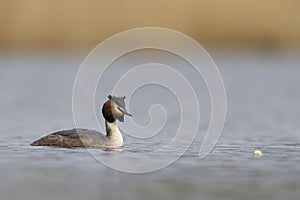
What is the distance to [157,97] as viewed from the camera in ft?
111

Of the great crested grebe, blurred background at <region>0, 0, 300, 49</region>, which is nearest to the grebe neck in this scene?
the great crested grebe

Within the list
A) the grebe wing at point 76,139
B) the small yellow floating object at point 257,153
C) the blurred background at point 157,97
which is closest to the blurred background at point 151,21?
the blurred background at point 157,97

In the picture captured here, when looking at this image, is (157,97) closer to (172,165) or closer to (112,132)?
(112,132)

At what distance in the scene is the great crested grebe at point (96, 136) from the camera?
61.2ft

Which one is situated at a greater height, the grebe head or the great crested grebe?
the grebe head

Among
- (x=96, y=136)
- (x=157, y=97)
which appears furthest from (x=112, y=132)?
(x=157, y=97)

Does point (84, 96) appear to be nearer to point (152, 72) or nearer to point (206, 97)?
point (206, 97)

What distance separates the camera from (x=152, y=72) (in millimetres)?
41000

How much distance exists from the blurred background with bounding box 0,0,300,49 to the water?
24514mm

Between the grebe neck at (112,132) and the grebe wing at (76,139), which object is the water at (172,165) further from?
the grebe neck at (112,132)

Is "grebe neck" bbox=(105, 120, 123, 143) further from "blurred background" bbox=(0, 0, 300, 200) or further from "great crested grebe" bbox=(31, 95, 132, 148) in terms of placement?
"blurred background" bbox=(0, 0, 300, 200)

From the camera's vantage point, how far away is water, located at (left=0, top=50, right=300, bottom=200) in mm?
14625

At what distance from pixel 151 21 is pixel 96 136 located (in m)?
38.7

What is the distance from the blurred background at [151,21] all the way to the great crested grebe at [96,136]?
124 ft
